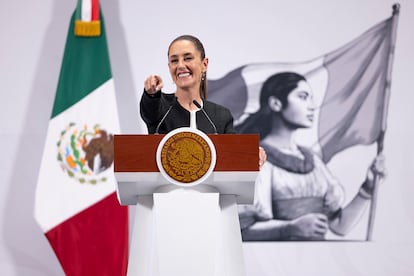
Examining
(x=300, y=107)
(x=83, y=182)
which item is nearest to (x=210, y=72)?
(x=300, y=107)

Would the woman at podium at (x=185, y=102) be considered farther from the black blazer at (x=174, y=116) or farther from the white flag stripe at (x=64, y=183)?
the white flag stripe at (x=64, y=183)

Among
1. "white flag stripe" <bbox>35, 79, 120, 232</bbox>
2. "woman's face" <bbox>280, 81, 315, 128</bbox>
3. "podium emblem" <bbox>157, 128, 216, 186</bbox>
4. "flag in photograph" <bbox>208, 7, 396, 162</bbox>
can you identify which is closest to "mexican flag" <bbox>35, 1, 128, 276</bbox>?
"white flag stripe" <bbox>35, 79, 120, 232</bbox>

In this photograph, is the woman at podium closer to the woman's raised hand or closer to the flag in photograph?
the woman's raised hand

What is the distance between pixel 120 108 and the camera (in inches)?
166

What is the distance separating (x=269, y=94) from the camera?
4270 millimetres

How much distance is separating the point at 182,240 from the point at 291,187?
81.2 inches

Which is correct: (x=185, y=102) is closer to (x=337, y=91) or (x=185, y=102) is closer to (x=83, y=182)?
(x=83, y=182)

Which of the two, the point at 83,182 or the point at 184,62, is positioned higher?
the point at 184,62

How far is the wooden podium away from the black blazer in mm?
208

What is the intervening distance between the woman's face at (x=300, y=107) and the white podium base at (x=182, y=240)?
2.05 meters

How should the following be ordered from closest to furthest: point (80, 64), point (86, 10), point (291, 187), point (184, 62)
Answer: point (184, 62), point (86, 10), point (80, 64), point (291, 187)

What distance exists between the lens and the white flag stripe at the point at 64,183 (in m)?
3.96

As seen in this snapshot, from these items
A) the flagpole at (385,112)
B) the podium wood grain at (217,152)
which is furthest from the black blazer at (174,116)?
the flagpole at (385,112)

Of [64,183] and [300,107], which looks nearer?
[64,183]
